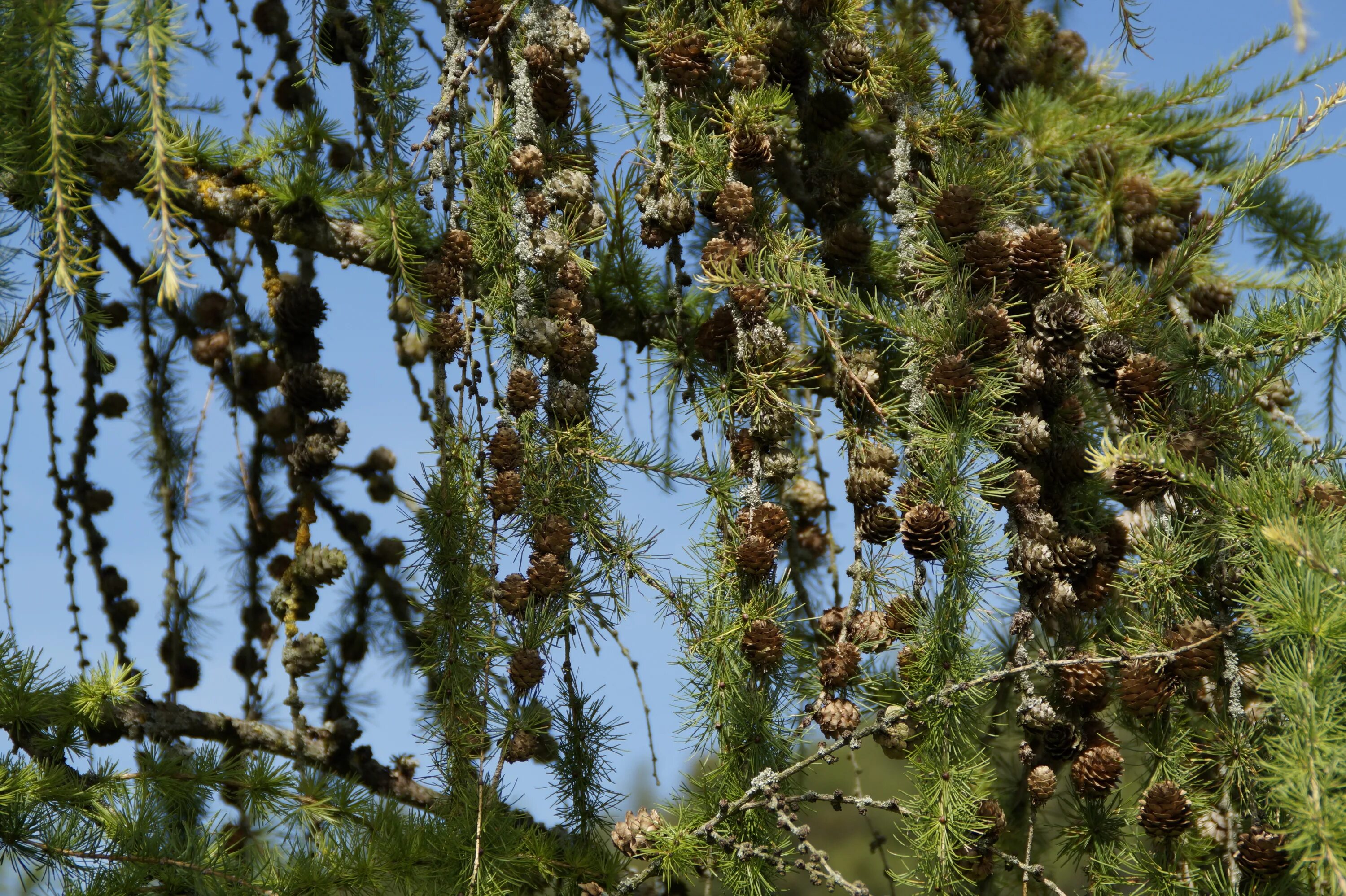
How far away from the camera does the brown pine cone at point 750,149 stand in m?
1.00

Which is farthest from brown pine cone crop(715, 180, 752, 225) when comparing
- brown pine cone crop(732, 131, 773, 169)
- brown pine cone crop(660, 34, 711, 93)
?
brown pine cone crop(660, 34, 711, 93)

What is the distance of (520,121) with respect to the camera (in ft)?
3.40

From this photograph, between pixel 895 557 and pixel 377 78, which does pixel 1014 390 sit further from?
pixel 377 78

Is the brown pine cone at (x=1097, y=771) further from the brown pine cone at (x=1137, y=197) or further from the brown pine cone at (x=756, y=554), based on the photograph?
the brown pine cone at (x=1137, y=197)

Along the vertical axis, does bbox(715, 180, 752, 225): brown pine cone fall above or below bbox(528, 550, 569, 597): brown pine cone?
above

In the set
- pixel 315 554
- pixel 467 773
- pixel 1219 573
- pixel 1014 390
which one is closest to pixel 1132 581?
pixel 1219 573

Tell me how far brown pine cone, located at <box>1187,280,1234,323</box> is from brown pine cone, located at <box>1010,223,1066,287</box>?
0.31 m

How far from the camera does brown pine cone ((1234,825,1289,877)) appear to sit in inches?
32.7

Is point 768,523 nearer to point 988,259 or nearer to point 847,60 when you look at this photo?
point 988,259

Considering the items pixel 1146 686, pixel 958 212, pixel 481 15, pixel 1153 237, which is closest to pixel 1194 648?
pixel 1146 686

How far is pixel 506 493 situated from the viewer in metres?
0.92

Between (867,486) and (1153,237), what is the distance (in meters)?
0.58

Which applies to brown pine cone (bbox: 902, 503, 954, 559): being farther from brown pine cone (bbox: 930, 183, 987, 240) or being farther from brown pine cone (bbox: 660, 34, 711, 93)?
brown pine cone (bbox: 660, 34, 711, 93)

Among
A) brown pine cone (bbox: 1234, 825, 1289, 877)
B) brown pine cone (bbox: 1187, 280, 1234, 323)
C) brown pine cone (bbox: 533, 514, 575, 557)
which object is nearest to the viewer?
brown pine cone (bbox: 1234, 825, 1289, 877)
